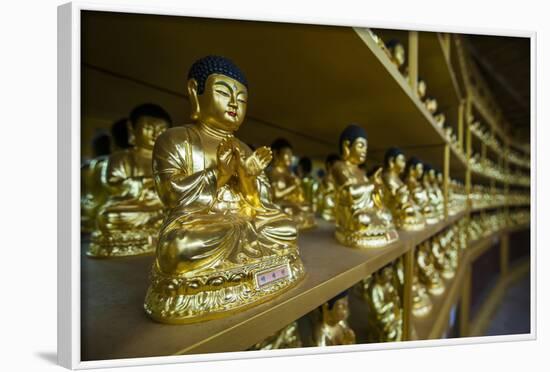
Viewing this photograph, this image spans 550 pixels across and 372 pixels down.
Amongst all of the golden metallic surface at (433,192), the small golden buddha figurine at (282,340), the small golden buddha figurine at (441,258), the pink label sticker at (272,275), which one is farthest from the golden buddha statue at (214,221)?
the small golden buddha figurine at (441,258)

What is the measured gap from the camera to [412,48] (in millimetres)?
1053

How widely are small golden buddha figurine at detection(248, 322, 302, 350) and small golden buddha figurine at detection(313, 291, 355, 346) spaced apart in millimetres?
74

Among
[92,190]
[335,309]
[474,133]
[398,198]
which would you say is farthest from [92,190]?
[474,133]

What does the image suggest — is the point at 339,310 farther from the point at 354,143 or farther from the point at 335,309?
the point at 354,143

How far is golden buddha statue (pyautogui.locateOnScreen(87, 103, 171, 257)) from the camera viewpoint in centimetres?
77

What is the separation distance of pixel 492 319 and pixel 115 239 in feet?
8.59

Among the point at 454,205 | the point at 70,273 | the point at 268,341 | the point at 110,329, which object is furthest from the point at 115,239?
the point at 454,205

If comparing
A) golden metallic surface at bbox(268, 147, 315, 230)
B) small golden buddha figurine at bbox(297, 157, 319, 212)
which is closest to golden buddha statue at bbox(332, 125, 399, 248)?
golden metallic surface at bbox(268, 147, 315, 230)

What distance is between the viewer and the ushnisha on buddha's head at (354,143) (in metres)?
0.96

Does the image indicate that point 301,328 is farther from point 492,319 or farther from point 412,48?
point 492,319

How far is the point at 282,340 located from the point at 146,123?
33.0 inches

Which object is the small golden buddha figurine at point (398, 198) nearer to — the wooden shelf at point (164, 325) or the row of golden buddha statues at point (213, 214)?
the row of golden buddha statues at point (213, 214)

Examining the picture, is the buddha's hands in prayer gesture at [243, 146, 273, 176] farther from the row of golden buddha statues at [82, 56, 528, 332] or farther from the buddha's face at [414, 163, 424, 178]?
the buddha's face at [414, 163, 424, 178]

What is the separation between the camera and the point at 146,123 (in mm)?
884
